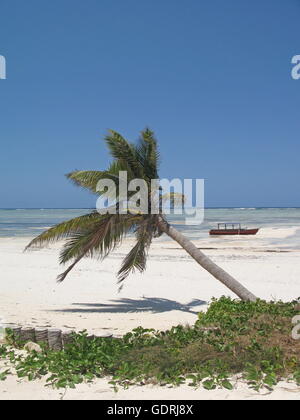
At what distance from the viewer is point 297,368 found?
5.11 m

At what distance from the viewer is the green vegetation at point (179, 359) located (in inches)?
197

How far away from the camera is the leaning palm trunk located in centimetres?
936

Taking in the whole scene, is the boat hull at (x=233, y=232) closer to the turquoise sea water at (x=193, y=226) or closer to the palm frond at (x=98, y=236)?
the turquoise sea water at (x=193, y=226)

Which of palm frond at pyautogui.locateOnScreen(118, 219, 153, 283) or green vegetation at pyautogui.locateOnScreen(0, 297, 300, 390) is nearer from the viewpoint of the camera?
green vegetation at pyautogui.locateOnScreen(0, 297, 300, 390)

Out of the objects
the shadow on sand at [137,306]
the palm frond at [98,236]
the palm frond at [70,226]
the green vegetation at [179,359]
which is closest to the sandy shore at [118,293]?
the shadow on sand at [137,306]

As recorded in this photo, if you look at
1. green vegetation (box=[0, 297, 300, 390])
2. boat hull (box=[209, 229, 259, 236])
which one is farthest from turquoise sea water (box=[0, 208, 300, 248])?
green vegetation (box=[0, 297, 300, 390])

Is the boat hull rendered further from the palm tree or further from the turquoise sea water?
the palm tree

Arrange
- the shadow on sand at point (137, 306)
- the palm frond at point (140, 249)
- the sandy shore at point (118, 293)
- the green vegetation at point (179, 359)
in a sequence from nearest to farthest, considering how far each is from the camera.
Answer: the green vegetation at point (179, 359), the sandy shore at point (118, 293), the palm frond at point (140, 249), the shadow on sand at point (137, 306)

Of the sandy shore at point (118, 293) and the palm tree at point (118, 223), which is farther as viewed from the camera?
the palm tree at point (118, 223)

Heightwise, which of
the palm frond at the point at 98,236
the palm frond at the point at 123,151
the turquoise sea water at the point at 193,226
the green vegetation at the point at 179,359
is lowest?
the turquoise sea water at the point at 193,226

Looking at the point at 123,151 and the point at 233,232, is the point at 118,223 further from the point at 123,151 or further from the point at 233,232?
the point at 233,232

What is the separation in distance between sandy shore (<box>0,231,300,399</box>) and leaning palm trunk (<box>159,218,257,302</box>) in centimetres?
117

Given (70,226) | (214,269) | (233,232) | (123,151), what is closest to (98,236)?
(70,226)

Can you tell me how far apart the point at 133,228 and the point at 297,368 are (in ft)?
20.3
